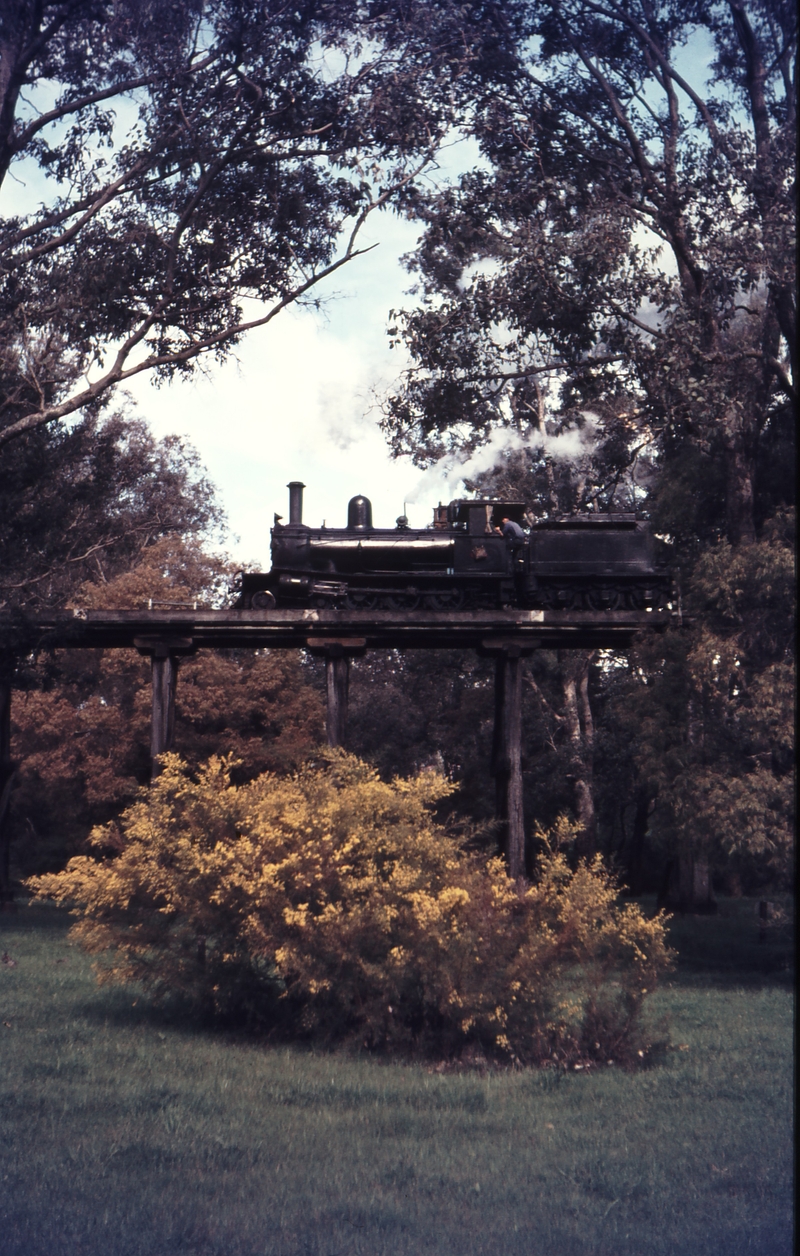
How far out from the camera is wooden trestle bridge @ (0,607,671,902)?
17875 mm

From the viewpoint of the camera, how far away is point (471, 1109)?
809 centimetres

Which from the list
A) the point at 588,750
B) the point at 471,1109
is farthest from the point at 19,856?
the point at 471,1109

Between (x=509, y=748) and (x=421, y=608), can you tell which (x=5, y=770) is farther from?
(x=509, y=748)

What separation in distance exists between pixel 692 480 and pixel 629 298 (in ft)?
11.2

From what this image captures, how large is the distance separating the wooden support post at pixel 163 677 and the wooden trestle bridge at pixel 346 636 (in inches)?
0.6

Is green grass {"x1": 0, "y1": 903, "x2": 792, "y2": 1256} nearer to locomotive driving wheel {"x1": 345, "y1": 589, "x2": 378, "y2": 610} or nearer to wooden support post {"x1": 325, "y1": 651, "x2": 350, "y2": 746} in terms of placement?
wooden support post {"x1": 325, "y1": 651, "x2": 350, "y2": 746}

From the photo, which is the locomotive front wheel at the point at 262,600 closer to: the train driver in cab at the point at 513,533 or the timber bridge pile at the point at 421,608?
the timber bridge pile at the point at 421,608

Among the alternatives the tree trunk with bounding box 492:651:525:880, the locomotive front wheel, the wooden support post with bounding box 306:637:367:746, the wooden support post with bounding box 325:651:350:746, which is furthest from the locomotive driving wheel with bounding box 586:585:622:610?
the locomotive front wheel

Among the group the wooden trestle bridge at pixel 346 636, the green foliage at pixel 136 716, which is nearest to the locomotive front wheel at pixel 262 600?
the wooden trestle bridge at pixel 346 636

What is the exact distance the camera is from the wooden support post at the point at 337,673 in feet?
59.6

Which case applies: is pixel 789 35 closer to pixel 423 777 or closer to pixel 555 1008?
pixel 423 777

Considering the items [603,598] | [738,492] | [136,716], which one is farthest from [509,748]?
[136,716]

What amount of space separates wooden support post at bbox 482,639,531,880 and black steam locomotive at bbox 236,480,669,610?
2531 mm

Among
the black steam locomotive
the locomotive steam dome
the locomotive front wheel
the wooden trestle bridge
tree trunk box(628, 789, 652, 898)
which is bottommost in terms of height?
tree trunk box(628, 789, 652, 898)
